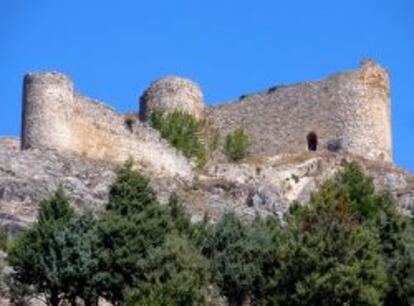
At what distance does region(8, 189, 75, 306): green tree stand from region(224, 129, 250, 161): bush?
2265cm

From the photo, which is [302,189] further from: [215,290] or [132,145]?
[215,290]

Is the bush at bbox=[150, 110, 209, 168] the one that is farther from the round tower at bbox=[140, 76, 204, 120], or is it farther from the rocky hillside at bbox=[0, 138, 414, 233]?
the rocky hillside at bbox=[0, 138, 414, 233]

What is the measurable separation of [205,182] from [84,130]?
15.9 ft

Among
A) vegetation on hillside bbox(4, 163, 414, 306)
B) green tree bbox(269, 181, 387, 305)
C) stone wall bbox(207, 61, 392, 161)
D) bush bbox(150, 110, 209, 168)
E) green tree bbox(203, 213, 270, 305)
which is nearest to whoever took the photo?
green tree bbox(269, 181, 387, 305)

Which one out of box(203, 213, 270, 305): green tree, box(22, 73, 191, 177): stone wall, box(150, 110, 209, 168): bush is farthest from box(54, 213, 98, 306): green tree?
box(150, 110, 209, 168): bush

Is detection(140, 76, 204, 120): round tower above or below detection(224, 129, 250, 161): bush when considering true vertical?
above

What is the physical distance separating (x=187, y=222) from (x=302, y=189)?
16.8 metres

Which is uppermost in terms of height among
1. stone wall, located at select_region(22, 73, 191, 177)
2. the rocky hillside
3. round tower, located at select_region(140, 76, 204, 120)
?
round tower, located at select_region(140, 76, 204, 120)

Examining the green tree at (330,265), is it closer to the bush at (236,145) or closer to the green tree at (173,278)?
the green tree at (173,278)

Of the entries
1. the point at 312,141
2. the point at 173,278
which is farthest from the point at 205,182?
the point at 173,278

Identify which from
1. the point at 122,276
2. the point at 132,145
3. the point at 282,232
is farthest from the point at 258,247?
the point at 132,145

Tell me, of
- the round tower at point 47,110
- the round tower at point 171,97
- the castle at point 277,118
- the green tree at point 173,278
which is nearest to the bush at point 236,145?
the castle at point 277,118

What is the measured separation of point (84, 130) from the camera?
60844mm

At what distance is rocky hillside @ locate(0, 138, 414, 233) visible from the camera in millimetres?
53906
